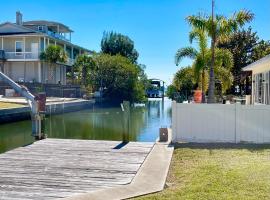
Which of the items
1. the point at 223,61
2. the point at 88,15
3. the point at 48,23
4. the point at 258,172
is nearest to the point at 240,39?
the point at 88,15

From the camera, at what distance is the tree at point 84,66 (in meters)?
49.4

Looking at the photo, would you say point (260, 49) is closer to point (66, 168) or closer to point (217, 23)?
point (217, 23)

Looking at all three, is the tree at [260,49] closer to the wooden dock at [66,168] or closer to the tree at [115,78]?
the tree at [115,78]

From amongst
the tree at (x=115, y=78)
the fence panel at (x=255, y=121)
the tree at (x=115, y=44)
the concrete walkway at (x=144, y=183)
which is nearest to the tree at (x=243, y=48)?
the tree at (x=115, y=78)

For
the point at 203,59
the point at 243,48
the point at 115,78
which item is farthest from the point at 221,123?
the point at 115,78

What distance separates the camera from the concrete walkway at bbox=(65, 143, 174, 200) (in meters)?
6.38

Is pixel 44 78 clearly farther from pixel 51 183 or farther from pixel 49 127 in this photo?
pixel 51 183

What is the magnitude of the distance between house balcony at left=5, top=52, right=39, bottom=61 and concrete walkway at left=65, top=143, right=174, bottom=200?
3974 centimetres

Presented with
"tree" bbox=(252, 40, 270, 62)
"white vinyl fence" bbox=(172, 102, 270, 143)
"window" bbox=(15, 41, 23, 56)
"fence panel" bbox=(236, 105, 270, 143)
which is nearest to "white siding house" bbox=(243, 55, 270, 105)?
"fence panel" bbox=(236, 105, 270, 143)

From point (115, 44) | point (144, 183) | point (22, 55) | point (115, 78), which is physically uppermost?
point (115, 44)

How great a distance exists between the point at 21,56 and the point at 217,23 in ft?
106

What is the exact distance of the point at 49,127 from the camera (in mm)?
24156

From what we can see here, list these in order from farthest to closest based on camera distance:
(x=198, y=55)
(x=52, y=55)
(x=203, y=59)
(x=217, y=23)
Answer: (x=52, y=55)
(x=198, y=55)
(x=203, y=59)
(x=217, y=23)

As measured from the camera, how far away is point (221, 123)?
478 inches
